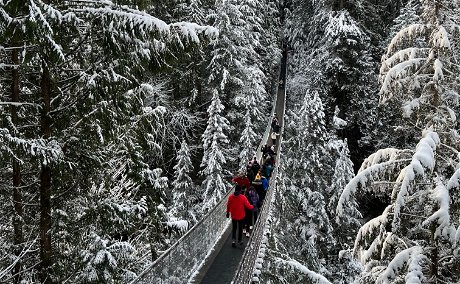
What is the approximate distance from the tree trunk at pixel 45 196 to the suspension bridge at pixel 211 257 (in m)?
1.39

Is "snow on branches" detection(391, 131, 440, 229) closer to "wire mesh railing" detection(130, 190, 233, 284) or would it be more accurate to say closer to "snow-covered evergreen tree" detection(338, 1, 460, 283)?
"snow-covered evergreen tree" detection(338, 1, 460, 283)

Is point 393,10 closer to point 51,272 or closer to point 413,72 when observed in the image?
point 413,72

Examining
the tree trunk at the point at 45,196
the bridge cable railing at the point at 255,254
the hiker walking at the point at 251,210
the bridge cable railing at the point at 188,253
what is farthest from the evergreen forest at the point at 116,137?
the hiker walking at the point at 251,210

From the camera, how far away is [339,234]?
24.1m

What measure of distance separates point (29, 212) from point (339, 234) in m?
19.0

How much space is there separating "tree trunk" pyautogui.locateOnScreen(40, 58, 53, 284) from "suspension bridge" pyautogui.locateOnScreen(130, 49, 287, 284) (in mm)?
1393

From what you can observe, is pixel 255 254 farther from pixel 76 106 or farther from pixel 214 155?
pixel 214 155

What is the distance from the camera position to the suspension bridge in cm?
812

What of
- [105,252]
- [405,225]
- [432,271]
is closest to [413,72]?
[405,225]

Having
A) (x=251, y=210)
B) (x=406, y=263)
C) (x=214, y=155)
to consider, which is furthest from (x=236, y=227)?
(x=214, y=155)

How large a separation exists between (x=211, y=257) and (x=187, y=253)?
1760 millimetres

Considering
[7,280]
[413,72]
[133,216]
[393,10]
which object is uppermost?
[393,10]

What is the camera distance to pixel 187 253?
975 centimetres

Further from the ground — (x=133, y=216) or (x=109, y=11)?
(x=109, y=11)
